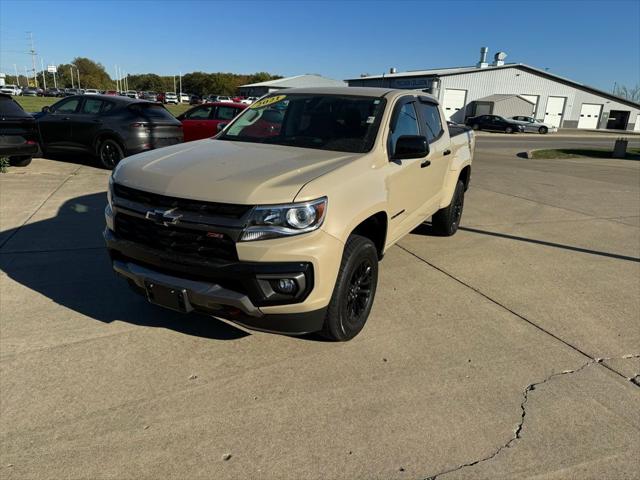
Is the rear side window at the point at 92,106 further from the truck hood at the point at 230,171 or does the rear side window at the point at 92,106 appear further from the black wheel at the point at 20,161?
the truck hood at the point at 230,171

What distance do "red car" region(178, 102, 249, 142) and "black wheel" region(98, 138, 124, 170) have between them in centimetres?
270

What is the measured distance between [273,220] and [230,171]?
1.83 ft

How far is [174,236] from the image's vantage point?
2.88 meters

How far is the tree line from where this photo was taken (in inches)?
4429

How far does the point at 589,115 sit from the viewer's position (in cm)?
5659

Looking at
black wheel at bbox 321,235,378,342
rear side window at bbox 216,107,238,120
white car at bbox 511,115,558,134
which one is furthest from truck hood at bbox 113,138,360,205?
white car at bbox 511,115,558,134

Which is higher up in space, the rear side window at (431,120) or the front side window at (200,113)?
the rear side window at (431,120)

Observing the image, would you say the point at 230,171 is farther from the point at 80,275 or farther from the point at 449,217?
the point at 449,217

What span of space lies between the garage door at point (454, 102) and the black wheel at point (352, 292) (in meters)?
48.7

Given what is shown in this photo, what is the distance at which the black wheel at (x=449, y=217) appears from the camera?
595cm

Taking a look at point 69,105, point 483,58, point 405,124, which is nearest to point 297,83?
point 483,58

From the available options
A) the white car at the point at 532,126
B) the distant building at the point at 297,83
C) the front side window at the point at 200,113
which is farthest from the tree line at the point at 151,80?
the front side window at the point at 200,113

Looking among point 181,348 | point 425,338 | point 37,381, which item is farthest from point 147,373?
point 425,338

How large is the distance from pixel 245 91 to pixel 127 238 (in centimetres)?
9448
